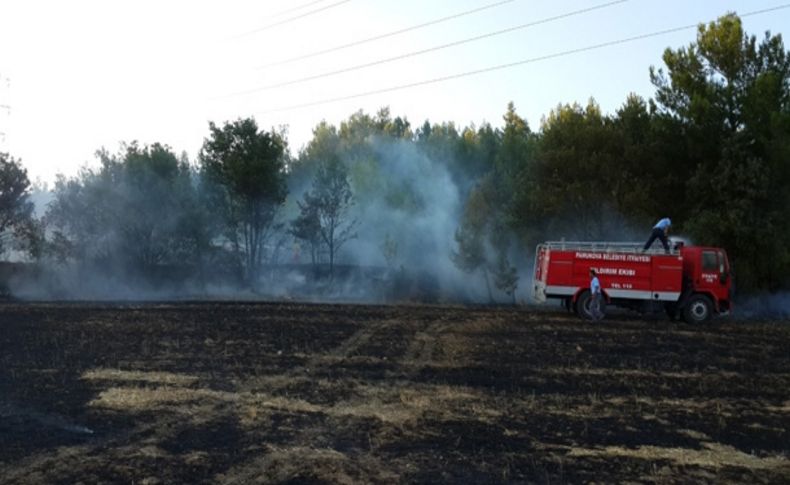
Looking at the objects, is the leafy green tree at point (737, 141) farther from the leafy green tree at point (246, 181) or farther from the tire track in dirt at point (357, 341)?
the leafy green tree at point (246, 181)

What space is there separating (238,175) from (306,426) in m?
27.9

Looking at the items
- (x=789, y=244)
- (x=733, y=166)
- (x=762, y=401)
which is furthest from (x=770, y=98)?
(x=762, y=401)

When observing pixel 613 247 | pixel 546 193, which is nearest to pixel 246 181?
pixel 546 193

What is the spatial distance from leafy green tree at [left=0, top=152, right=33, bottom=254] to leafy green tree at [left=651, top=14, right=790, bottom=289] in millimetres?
30775

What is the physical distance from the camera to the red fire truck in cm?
2503

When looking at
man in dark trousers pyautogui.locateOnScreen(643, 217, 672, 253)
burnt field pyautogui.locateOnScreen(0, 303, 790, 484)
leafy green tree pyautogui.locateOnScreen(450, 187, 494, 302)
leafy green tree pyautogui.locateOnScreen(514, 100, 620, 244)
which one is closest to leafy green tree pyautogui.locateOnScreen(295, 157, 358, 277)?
leafy green tree pyautogui.locateOnScreen(450, 187, 494, 302)

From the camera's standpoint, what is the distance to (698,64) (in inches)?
1273

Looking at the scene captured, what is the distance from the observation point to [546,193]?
33031mm

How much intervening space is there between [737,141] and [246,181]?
2258 centimetres

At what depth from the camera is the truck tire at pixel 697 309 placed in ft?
82.3

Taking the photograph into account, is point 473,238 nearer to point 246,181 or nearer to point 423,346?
point 246,181

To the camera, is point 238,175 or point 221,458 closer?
point 221,458

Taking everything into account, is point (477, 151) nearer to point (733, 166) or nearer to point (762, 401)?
point (733, 166)

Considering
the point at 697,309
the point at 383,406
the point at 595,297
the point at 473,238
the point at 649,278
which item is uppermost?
the point at 473,238
